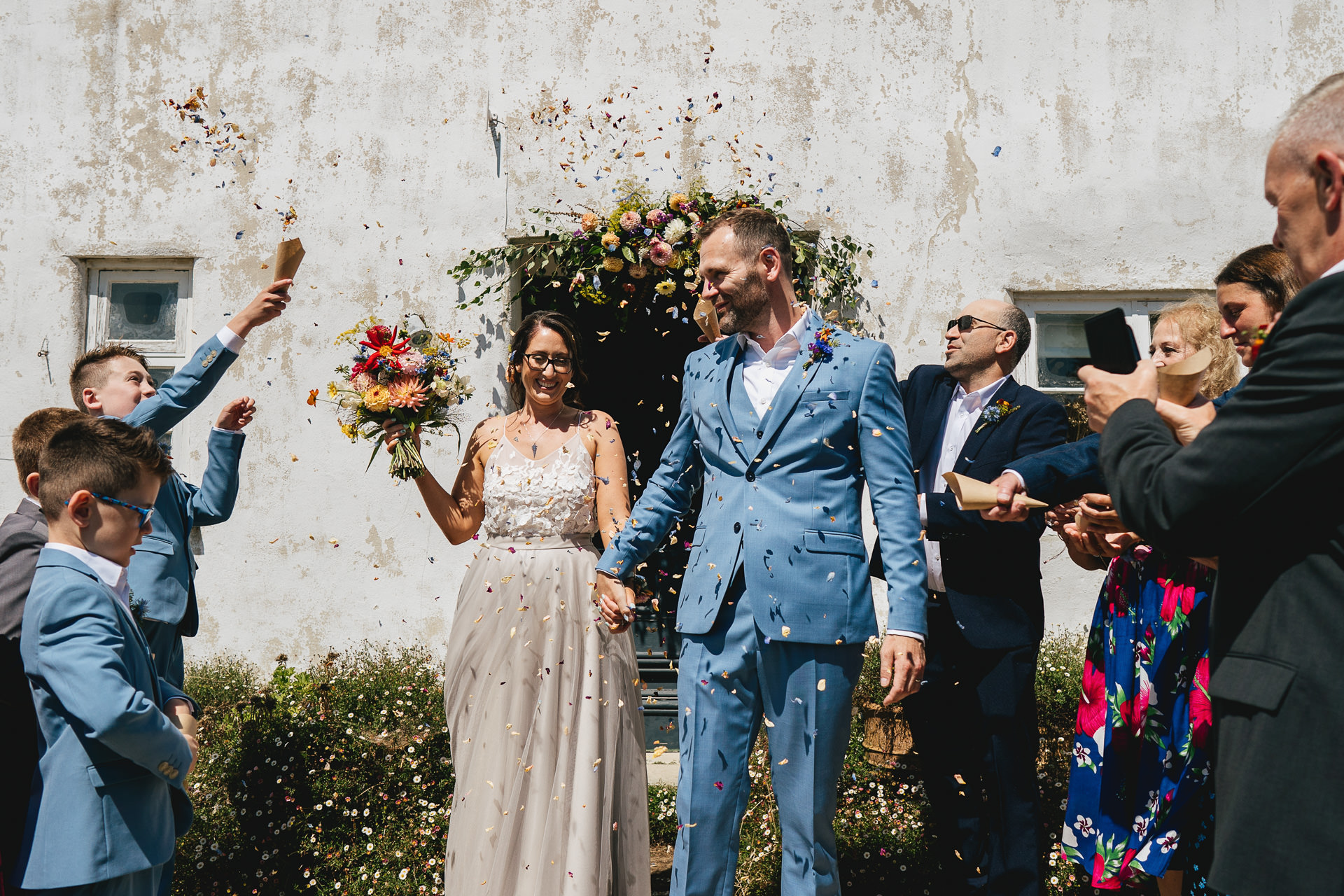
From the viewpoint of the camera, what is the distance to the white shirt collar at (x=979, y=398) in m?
3.62

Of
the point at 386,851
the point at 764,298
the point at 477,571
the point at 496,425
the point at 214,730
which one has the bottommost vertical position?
the point at 386,851

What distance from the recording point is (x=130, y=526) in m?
2.50

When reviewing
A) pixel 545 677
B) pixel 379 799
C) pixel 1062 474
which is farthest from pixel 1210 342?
pixel 379 799

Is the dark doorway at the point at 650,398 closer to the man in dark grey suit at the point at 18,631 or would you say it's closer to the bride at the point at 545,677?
the bride at the point at 545,677

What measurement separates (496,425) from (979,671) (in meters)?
2.19

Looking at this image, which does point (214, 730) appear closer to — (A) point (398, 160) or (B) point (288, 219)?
(B) point (288, 219)

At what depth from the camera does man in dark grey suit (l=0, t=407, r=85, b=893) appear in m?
2.37

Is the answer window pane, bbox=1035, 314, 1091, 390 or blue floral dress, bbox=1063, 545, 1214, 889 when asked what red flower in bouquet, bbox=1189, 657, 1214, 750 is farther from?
window pane, bbox=1035, 314, 1091, 390

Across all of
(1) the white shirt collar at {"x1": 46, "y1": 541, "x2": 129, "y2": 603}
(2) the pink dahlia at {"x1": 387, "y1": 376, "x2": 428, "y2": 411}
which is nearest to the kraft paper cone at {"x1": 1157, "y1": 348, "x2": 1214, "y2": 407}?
(1) the white shirt collar at {"x1": 46, "y1": 541, "x2": 129, "y2": 603}

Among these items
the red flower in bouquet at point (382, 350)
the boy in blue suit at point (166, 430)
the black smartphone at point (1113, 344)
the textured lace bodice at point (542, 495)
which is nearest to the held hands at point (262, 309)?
the boy in blue suit at point (166, 430)

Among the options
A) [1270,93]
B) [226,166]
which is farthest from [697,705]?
[1270,93]

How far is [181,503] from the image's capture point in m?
3.71

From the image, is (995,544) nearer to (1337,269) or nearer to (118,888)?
(1337,269)

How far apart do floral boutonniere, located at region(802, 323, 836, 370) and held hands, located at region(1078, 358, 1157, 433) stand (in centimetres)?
99
